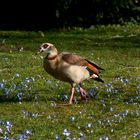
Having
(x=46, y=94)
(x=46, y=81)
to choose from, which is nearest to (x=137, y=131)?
(x=46, y=94)

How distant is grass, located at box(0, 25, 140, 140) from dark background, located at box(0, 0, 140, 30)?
6857 mm

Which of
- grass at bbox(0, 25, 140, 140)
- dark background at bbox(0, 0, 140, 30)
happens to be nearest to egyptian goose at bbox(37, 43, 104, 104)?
grass at bbox(0, 25, 140, 140)

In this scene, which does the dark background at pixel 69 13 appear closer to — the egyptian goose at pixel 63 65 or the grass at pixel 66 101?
the grass at pixel 66 101

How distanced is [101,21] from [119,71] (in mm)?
12180

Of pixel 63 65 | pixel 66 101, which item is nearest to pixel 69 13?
pixel 66 101

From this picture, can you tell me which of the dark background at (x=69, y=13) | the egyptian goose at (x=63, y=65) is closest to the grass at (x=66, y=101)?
the egyptian goose at (x=63, y=65)

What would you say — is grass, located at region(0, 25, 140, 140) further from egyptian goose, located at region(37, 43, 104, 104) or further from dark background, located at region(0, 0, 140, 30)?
dark background, located at region(0, 0, 140, 30)

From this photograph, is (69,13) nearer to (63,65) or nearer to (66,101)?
(66,101)

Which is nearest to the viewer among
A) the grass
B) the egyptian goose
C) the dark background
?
the grass

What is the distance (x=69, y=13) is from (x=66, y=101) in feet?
53.2

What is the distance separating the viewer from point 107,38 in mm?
22234

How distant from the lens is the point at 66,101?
34.1ft

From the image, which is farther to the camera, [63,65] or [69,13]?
[69,13]

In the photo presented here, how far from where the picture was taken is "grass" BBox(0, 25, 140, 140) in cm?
829
